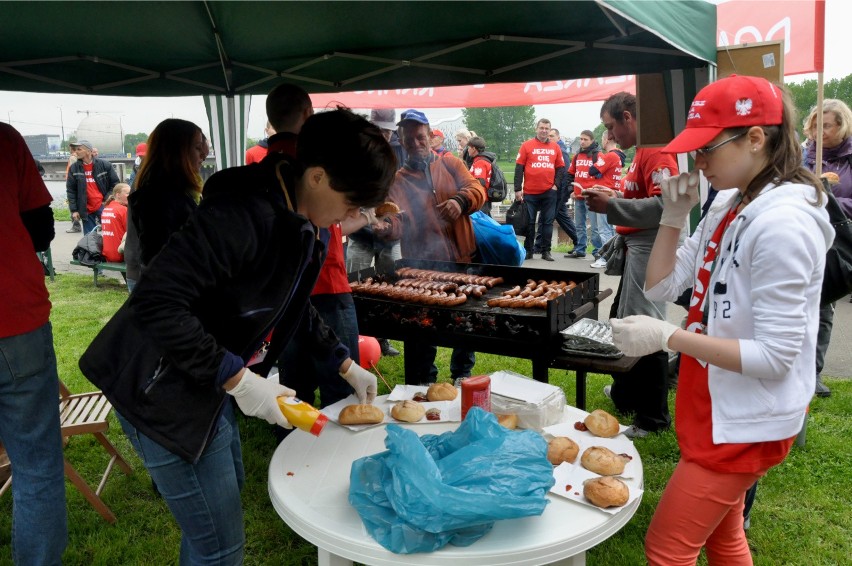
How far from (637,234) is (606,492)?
2.64 meters

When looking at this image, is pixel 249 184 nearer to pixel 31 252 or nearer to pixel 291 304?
pixel 291 304

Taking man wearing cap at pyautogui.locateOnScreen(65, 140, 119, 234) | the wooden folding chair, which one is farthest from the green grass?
man wearing cap at pyautogui.locateOnScreen(65, 140, 119, 234)

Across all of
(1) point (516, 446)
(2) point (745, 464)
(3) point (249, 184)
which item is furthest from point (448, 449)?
(3) point (249, 184)

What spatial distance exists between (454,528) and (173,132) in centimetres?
236

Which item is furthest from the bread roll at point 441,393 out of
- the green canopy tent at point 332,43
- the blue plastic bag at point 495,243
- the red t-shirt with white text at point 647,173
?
the blue plastic bag at point 495,243

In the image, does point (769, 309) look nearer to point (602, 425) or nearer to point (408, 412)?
point (602, 425)

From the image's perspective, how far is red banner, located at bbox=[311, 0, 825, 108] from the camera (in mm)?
4418

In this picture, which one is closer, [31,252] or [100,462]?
[31,252]

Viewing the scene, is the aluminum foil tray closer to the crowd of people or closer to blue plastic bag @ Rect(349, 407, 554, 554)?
the crowd of people

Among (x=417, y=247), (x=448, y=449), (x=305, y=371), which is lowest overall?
(x=305, y=371)

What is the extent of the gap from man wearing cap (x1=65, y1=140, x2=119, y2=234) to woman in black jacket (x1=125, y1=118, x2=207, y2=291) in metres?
8.37

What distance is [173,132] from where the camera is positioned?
2984 mm

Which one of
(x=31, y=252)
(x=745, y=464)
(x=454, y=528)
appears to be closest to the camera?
(x=454, y=528)

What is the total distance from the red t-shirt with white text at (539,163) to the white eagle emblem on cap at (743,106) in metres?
9.08
